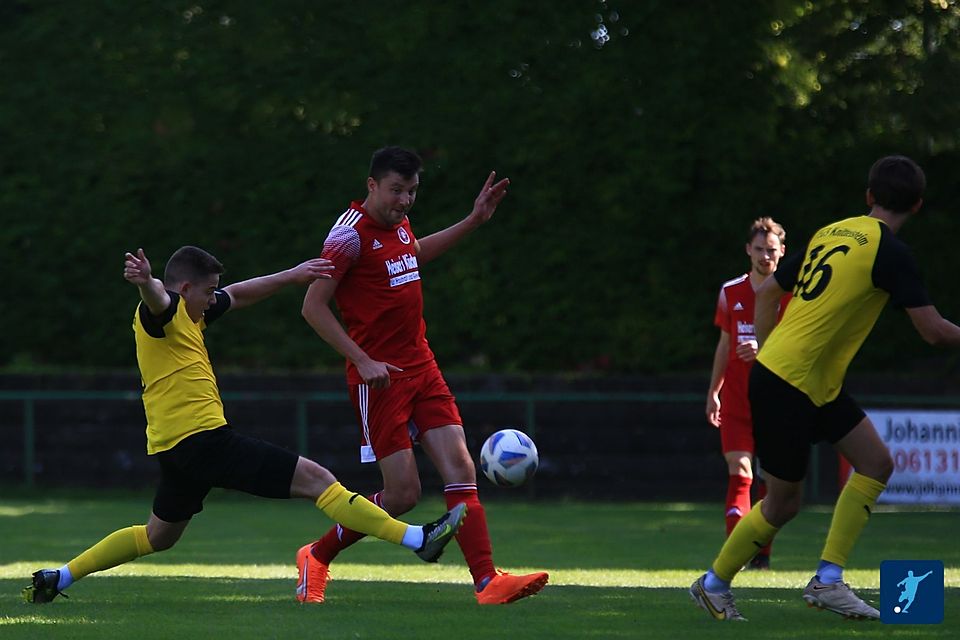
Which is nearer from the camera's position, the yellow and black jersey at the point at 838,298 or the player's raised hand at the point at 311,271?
the yellow and black jersey at the point at 838,298

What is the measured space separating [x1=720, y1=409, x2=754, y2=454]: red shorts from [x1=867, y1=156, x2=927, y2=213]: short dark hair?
12.5ft

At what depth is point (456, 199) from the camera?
60.9 ft

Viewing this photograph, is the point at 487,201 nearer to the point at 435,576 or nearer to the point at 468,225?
the point at 468,225

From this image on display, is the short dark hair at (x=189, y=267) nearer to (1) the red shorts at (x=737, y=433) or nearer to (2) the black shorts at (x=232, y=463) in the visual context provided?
(2) the black shorts at (x=232, y=463)

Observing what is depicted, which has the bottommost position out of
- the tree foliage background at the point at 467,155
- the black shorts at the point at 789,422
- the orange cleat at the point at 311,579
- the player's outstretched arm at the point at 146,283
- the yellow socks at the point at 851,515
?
the orange cleat at the point at 311,579

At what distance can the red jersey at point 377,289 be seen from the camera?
7.98 m

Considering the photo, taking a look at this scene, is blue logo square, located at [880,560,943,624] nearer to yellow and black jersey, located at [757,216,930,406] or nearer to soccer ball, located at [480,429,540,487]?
yellow and black jersey, located at [757,216,930,406]

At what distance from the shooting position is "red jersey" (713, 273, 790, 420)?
10703mm

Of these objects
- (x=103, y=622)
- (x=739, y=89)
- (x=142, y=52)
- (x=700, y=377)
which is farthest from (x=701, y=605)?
(x=142, y=52)

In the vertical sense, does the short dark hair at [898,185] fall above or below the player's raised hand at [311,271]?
above

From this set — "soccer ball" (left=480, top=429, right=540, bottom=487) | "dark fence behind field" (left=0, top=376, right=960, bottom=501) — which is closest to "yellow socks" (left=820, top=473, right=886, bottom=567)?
"soccer ball" (left=480, top=429, right=540, bottom=487)

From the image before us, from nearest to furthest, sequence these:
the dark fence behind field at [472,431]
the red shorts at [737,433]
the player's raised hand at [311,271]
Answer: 1. the player's raised hand at [311,271]
2. the red shorts at [737,433]
3. the dark fence behind field at [472,431]

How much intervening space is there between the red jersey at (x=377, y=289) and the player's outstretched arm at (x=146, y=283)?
104 cm

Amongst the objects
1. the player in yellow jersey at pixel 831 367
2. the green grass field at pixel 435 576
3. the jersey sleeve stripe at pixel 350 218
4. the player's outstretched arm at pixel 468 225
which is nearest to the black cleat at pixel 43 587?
the green grass field at pixel 435 576
